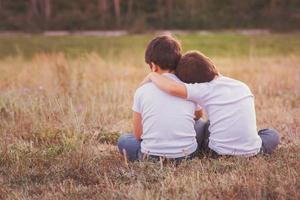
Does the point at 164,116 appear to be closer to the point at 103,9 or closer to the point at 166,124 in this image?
the point at 166,124

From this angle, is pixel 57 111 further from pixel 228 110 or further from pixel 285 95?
pixel 285 95

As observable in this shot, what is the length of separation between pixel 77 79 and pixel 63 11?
28919 mm

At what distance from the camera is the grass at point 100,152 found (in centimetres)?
450

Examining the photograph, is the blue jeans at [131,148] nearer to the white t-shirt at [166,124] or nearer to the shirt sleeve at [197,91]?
the white t-shirt at [166,124]

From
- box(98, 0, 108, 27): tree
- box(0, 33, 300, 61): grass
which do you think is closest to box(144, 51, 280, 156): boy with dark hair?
box(0, 33, 300, 61): grass

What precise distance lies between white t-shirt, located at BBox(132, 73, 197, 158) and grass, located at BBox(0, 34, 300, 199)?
18 centimetres

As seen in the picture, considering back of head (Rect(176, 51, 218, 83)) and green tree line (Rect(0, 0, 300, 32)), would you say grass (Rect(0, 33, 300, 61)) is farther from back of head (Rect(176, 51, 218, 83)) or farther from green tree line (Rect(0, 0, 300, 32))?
back of head (Rect(176, 51, 218, 83))

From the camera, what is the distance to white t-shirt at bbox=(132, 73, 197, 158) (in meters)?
5.26

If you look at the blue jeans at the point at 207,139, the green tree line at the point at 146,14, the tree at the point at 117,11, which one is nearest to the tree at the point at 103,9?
the green tree line at the point at 146,14

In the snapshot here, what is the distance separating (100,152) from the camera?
584 cm

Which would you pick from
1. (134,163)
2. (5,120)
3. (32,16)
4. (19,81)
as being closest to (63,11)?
(32,16)

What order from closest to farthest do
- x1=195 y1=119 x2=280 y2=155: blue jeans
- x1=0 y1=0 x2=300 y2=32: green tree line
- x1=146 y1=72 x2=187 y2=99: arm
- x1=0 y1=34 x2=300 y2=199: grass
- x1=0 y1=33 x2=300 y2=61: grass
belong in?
x1=0 y1=34 x2=300 y2=199: grass → x1=146 y1=72 x2=187 y2=99: arm → x1=195 y1=119 x2=280 y2=155: blue jeans → x1=0 y1=33 x2=300 y2=61: grass → x1=0 y1=0 x2=300 y2=32: green tree line

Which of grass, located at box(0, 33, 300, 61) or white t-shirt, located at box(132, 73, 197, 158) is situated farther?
grass, located at box(0, 33, 300, 61)

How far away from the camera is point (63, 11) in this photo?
38.2m
